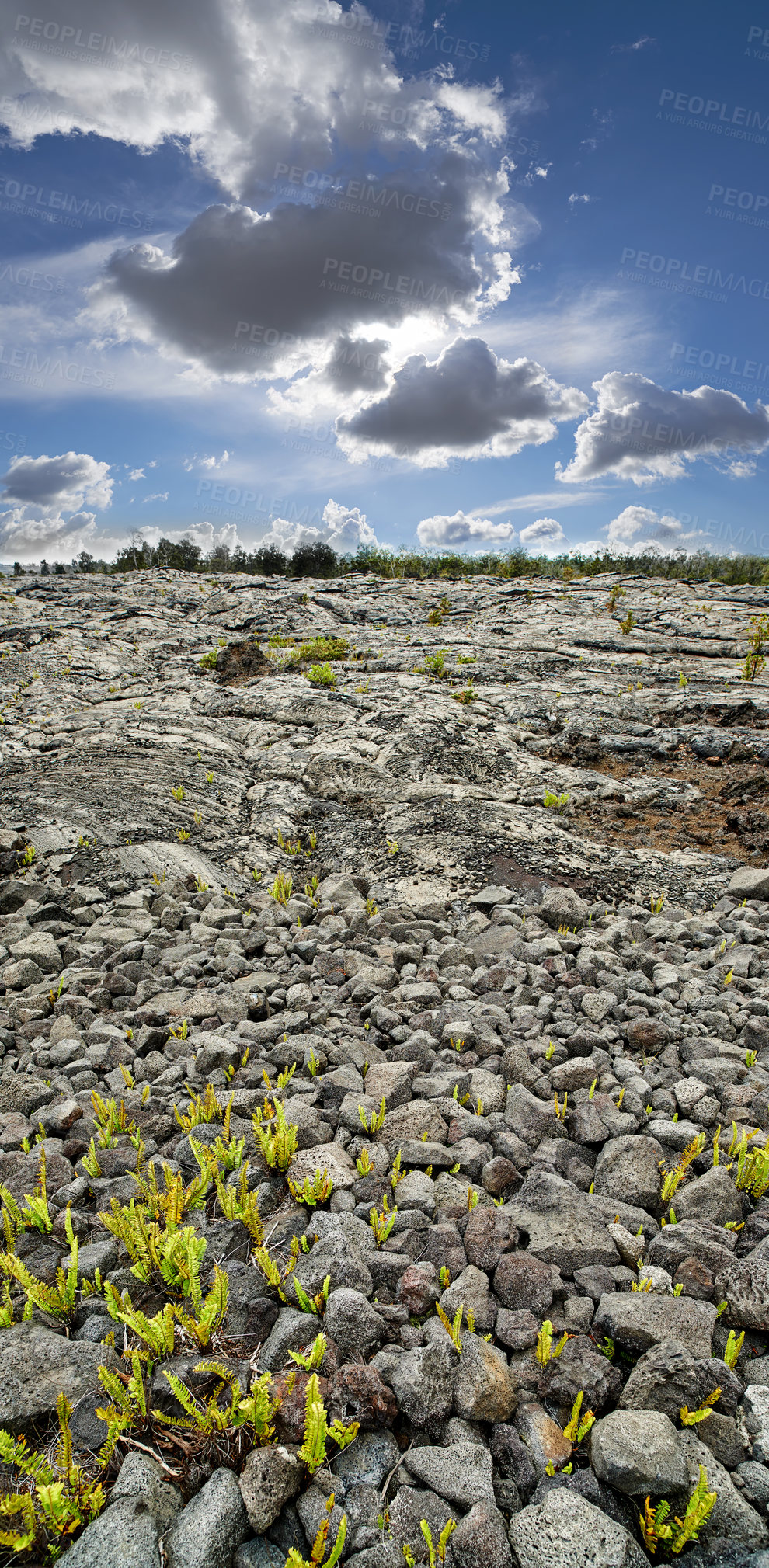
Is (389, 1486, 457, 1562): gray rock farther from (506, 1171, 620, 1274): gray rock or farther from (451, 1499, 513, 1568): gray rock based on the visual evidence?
(506, 1171, 620, 1274): gray rock

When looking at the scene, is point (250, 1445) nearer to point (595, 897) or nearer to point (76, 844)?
point (595, 897)

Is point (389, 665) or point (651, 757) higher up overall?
point (389, 665)

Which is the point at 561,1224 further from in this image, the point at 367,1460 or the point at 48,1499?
the point at 48,1499

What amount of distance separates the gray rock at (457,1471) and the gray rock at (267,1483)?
449 mm

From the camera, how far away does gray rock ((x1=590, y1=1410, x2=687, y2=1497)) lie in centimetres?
238

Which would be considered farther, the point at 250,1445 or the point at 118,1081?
the point at 118,1081

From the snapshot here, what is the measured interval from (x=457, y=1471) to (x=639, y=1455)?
0.68 metres

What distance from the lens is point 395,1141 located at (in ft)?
13.2

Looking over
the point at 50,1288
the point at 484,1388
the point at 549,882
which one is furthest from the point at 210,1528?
the point at 549,882

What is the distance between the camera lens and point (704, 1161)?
3.88m

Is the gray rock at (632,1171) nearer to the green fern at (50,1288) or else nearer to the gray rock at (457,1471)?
the gray rock at (457,1471)

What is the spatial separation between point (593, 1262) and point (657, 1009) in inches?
95.9

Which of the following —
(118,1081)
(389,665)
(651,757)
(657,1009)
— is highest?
(389,665)

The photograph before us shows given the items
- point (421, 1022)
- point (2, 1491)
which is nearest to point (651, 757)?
point (421, 1022)
